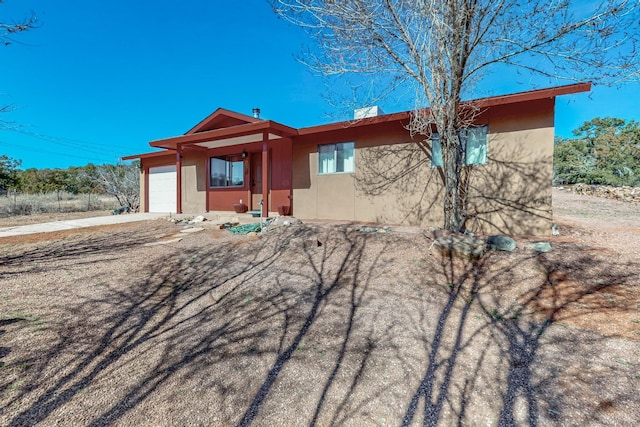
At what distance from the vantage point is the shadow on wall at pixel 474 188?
6137 mm

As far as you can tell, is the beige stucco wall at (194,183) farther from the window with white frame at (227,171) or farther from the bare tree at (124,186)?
the bare tree at (124,186)

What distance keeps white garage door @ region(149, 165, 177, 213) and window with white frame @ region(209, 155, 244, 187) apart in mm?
2420

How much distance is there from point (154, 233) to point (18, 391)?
588cm

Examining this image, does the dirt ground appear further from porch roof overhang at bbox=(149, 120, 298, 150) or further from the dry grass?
the dry grass

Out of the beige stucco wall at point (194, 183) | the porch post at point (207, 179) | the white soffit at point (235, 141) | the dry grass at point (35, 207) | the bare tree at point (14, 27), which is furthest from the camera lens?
the dry grass at point (35, 207)

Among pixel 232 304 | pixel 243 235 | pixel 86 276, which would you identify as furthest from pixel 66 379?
pixel 243 235

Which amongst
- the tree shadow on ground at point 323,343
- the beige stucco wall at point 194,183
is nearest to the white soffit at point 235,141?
the beige stucco wall at point 194,183

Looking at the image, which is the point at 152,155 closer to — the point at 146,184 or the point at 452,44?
the point at 146,184

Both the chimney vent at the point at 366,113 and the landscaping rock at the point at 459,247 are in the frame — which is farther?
the chimney vent at the point at 366,113

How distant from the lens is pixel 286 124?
28.1 ft

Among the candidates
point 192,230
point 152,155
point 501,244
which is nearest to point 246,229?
point 192,230

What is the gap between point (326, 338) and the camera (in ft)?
9.18

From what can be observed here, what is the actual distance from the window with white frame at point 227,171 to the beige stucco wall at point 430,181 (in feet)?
9.05

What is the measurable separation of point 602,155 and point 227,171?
80.9 ft
